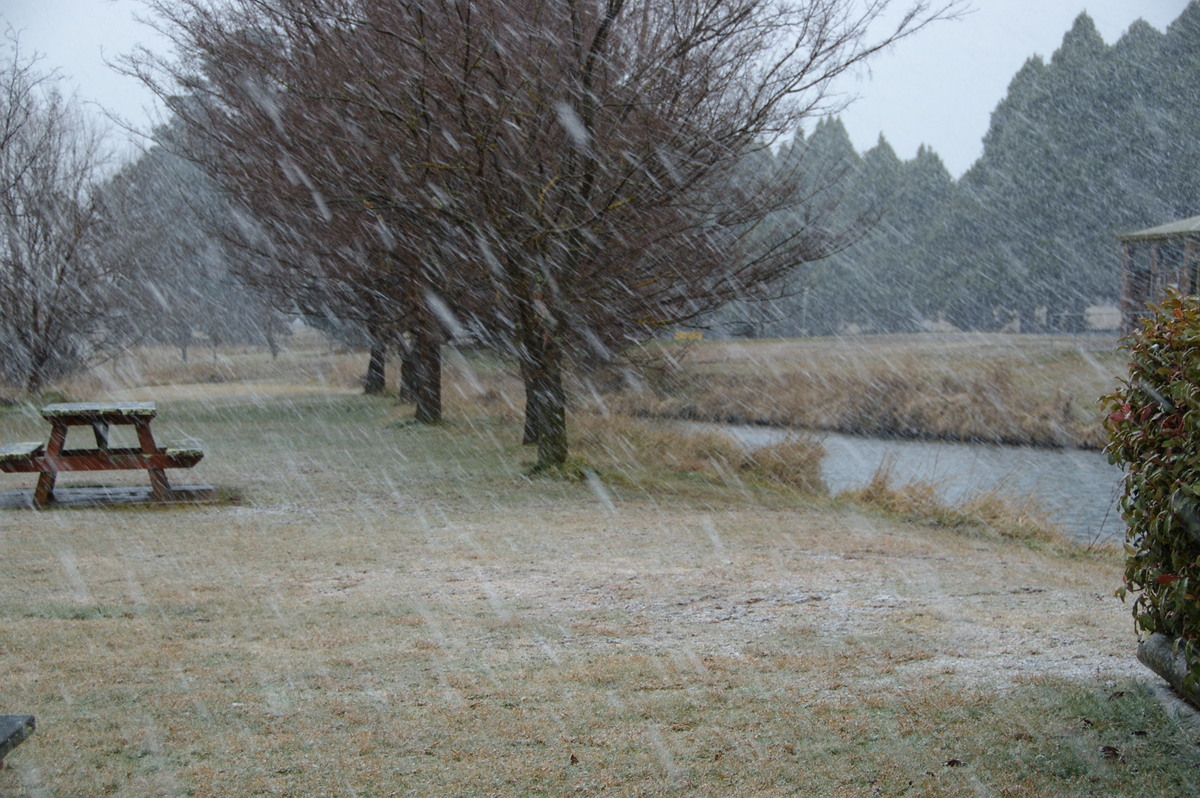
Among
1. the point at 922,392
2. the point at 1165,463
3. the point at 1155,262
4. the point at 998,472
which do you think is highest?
the point at 1155,262

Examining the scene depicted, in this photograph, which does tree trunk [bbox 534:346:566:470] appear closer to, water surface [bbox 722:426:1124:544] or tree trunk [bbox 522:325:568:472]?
tree trunk [bbox 522:325:568:472]

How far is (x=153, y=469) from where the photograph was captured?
941cm

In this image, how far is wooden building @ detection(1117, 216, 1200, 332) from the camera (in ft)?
85.1

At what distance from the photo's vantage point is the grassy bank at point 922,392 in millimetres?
21594

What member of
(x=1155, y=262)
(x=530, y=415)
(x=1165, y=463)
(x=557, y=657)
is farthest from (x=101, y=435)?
(x=1155, y=262)

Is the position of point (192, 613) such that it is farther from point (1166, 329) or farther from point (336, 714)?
point (1166, 329)

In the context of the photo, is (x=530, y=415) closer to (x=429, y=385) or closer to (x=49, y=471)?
(x=429, y=385)

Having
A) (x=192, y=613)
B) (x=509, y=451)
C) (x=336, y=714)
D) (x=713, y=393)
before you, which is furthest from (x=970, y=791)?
(x=713, y=393)

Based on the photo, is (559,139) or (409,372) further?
(409,372)

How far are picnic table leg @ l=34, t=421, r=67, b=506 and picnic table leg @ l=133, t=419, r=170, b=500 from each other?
0.59m

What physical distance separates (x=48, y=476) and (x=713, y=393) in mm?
18611

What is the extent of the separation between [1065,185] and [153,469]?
37.7m

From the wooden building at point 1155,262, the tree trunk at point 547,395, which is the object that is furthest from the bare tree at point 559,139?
the wooden building at point 1155,262

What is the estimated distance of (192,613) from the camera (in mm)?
5551
